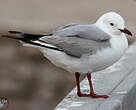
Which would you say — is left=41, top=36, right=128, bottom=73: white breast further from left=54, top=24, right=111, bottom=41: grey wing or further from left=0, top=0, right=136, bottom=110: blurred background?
left=0, top=0, right=136, bottom=110: blurred background

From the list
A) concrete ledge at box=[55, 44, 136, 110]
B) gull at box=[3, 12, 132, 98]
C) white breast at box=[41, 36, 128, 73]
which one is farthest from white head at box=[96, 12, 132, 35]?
concrete ledge at box=[55, 44, 136, 110]

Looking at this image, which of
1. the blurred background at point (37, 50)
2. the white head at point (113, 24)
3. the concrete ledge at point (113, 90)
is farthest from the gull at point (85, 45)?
the blurred background at point (37, 50)

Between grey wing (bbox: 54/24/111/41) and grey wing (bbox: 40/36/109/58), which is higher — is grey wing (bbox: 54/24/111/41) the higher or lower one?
the higher one

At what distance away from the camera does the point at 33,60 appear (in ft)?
33.0

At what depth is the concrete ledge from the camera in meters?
4.72

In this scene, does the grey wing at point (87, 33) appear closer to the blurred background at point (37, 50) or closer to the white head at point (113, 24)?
the white head at point (113, 24)

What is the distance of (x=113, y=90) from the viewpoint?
5137 mm

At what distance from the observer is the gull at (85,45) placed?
492 centimetres

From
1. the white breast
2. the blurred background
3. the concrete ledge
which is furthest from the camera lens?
the blurred background

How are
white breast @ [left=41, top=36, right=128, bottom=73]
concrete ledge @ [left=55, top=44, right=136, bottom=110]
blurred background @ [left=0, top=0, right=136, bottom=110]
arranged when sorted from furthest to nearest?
blurred background @ [left=0, top=0, right=136, bottom=110] < white breast @ [left=41, top=36, right=128, bottom=73] < concrete ledge @ [left=55, top=44, right=136, bottom=110]

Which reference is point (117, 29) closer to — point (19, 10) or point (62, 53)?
point (62, 53)

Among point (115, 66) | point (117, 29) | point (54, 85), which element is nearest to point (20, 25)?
point (54, 85)

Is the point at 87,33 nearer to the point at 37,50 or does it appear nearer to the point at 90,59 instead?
the point at 90,59

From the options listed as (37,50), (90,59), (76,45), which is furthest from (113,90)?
(37,50)
